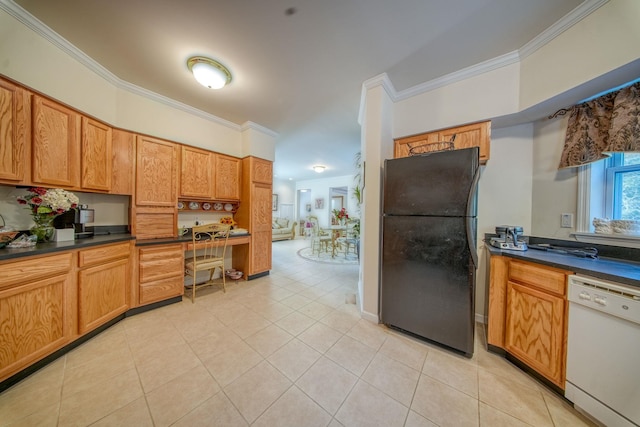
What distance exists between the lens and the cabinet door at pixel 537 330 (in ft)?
4.30

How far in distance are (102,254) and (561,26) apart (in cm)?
444

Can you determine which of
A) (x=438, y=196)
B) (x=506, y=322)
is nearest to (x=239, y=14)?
(x=438, y=196)

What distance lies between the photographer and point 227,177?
3.28 meters

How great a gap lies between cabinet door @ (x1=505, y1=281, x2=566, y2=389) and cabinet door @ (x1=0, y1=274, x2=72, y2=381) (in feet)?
12.0

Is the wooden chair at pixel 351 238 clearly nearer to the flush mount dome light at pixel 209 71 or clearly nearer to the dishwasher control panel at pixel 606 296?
the dishwasher control panel at pixel 606 296

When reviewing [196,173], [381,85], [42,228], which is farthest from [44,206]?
[381,85]

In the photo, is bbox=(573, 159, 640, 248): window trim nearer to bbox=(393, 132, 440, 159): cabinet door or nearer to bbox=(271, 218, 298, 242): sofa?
bbox=(393, 132, 440, 159): cabinet door

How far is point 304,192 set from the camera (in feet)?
30.1

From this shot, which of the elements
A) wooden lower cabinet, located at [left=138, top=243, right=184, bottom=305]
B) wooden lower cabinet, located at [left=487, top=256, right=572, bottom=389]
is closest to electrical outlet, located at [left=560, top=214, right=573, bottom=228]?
wooden lower cabinet, located at [left=487, top=256, right=572, bottom=389]

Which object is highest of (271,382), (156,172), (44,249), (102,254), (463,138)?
(463,138)

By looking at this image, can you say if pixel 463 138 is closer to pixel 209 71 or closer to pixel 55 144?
pixel 209 71

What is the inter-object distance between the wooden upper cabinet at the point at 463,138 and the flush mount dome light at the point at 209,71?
215 cm

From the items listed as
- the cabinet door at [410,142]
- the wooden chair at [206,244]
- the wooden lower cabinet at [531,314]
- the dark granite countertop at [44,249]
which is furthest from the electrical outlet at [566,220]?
the dark granite countertop at [44,249]

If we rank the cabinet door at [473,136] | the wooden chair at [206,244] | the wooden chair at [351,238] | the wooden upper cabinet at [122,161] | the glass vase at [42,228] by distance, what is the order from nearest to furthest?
the glass vase at [42,228] → the cabinet door at [473,136] → the wooden upper cabinet at [122,161] → the wooden chair at [206,244] → the wooden chair at [351,238]
